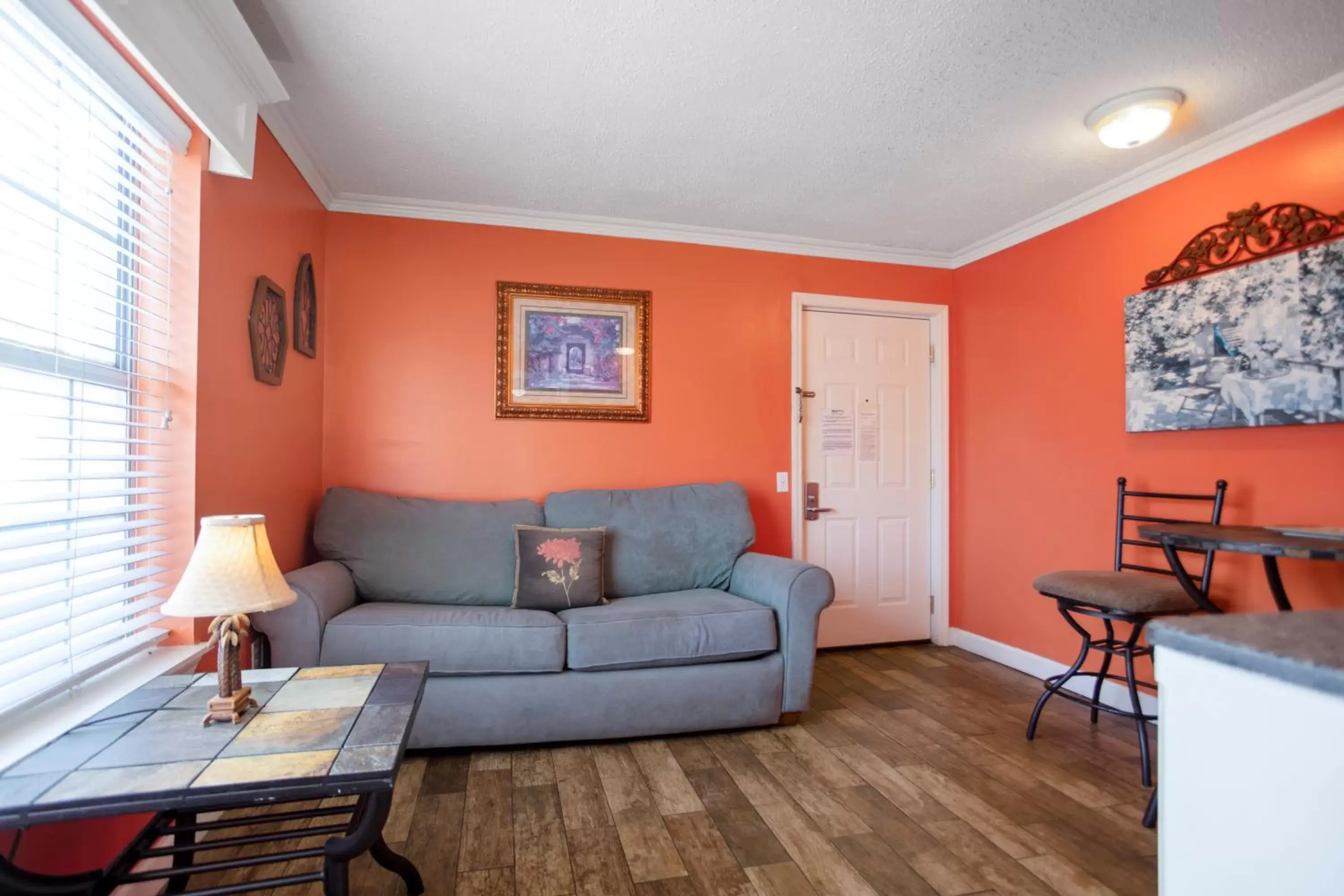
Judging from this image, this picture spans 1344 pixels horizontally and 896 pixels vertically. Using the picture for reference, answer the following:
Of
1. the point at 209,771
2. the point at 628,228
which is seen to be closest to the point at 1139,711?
the point at 209,771

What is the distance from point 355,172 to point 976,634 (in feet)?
13.6

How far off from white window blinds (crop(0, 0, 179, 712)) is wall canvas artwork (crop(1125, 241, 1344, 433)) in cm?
363

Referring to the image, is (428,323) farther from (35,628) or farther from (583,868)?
(583,868)

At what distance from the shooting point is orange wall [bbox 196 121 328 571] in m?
1.95

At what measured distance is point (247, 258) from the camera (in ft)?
7.27

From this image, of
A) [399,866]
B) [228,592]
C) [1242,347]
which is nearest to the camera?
[228,592]

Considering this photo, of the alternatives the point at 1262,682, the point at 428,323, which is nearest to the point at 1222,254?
the point at 1262,682

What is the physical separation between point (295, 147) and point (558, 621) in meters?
2.22

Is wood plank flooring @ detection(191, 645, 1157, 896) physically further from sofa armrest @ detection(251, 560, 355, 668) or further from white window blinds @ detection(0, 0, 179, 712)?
white window blinds @ detection(0, 0, 179, 712)

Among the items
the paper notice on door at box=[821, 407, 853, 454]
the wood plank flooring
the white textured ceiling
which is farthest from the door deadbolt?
the white textured ceiling

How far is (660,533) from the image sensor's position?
3.19 meters

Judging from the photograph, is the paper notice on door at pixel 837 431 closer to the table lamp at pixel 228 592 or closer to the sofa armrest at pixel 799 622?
the sofa armrest at pixel 799 622

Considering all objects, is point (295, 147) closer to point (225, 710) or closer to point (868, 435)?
point (225, 710)

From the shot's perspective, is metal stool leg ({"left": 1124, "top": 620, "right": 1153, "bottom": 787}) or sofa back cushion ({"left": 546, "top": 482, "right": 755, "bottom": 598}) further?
sofa back cushion ({"left": 546, "top": 482, "right": 755, "bottom": 598})
